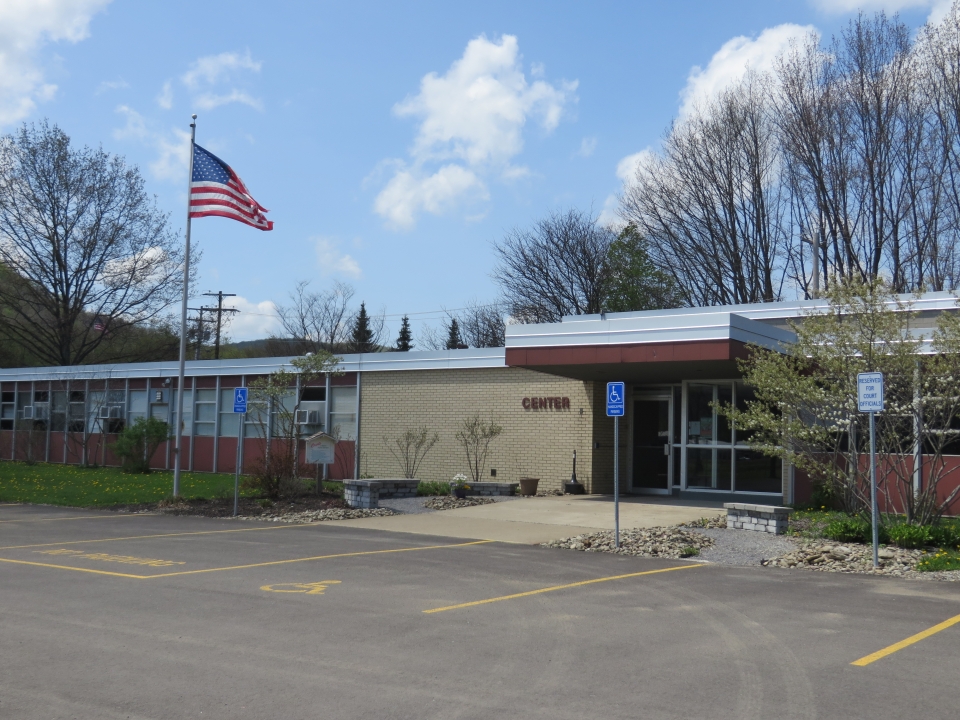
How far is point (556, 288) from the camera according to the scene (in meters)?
46.9

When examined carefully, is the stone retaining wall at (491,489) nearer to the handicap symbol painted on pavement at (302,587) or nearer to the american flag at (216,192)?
the american flag at (216,192)

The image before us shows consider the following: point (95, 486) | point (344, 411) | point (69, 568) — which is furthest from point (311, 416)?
point (69, 568)

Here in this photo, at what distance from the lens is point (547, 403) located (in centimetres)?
2453

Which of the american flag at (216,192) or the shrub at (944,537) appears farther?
the american flag at (216,192)

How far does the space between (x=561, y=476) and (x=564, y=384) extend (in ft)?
7.82

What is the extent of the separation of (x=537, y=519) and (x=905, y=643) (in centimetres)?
1071

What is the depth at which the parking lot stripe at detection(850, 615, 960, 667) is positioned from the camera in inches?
286

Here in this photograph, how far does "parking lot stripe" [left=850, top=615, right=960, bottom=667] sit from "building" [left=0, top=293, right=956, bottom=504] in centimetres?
949

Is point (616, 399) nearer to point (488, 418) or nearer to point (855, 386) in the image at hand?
point (855, 386)

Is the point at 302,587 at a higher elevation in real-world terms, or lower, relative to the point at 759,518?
lower

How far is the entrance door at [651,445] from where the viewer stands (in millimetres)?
23625

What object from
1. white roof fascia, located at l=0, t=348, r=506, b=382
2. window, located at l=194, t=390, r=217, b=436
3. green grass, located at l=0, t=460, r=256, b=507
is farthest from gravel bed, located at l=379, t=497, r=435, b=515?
window, located at l=194, t=390, r=217, b=436

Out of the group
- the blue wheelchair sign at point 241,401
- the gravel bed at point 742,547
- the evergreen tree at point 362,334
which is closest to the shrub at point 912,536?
the gravel bed at point 742,547

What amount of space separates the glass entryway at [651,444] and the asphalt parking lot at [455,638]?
1042 centimetres
